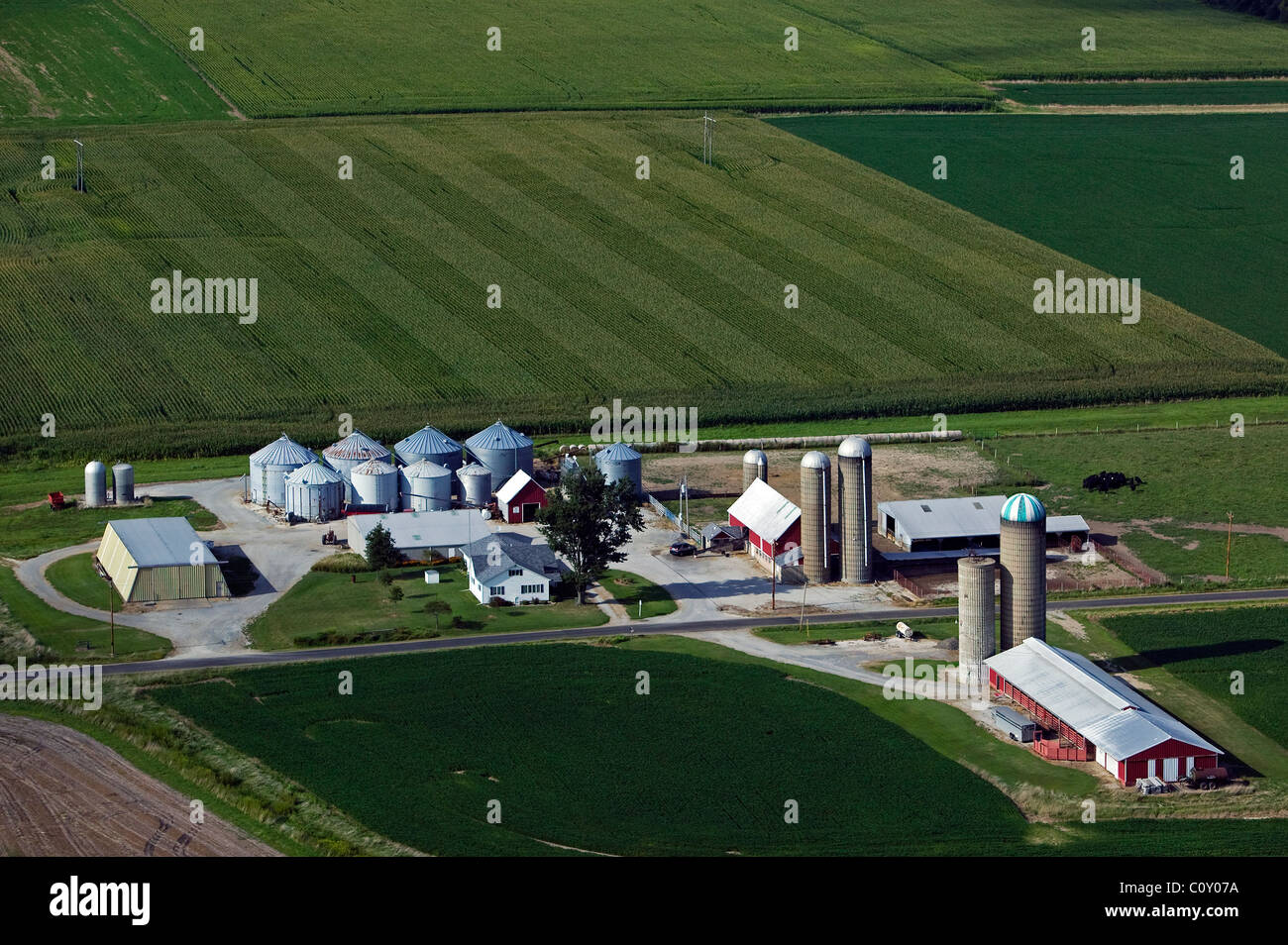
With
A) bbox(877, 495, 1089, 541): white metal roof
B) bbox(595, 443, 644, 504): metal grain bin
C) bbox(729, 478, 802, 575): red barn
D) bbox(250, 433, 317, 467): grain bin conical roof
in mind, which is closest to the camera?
bbox(729, 478, 802, 575): red barn

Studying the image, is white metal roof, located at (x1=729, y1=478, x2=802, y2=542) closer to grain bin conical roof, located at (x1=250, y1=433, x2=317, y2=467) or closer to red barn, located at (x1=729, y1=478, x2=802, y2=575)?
red barn, located at (x1=729, y1=478, x2=802, y2=575)

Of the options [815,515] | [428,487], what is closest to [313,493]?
[428,487]

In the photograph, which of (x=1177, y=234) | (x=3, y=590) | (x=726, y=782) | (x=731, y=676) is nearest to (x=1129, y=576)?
(x=731, y=676)

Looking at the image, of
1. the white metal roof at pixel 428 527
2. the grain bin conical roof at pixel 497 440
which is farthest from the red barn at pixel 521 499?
the white metal roof at pixel 428 527

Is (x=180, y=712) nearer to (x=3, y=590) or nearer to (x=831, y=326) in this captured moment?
(x=3, y=590)

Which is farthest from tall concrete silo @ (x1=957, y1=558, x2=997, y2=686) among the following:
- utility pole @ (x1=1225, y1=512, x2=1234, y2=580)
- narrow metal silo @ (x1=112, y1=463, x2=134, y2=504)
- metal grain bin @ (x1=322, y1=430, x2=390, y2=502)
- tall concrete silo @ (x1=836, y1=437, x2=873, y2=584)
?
narrow metal silo @ (x1=112, y1=463, x2=134, y2=504)

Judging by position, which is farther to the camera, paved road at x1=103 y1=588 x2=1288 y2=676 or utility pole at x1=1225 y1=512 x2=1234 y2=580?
utility pole at x1=1225 y1=512 x2=1234 y2=580
